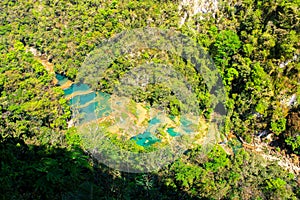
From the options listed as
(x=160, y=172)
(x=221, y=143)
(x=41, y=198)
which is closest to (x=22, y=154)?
(x=41, y=198)

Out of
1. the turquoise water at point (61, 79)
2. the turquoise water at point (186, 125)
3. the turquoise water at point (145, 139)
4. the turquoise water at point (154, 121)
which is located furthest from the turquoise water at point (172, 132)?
the turquoise water at point (61, 79)

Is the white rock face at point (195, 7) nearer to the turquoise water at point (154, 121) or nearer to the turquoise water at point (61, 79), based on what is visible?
the turquoise water at point (154, 121)

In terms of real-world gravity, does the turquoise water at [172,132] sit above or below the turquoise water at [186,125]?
below

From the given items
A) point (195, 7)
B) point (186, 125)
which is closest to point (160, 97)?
point (186, 125)

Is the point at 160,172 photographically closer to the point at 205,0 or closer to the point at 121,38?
the point at 121,38

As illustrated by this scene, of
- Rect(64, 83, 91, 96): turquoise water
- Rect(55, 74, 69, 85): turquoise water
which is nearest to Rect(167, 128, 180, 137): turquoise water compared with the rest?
Rect(64, 83, 91, 96): turquoise water

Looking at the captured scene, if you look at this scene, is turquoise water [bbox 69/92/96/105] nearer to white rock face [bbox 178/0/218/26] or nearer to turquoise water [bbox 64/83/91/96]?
turquoise water [bbox 64/83/91/96]

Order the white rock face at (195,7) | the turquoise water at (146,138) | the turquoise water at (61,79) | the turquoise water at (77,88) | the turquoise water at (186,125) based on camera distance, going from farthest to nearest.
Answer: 1. the turquoise water at (61,79)
2. the white rock face at (195,7)
3. the turquoise water at (77,88)
4. the turquoise water at (186,125)
5. the turquoise water at (146,138)
